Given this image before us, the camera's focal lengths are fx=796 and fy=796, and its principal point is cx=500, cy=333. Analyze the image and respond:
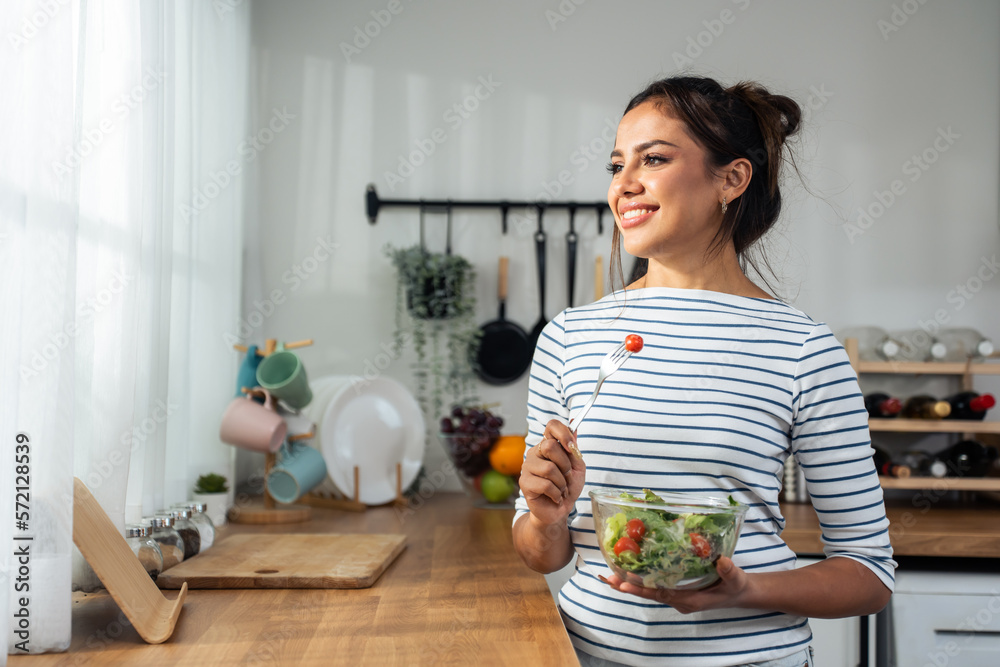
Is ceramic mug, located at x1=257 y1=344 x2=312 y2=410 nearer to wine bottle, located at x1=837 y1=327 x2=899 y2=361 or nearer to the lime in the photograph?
the lime

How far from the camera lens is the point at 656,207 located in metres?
0.86

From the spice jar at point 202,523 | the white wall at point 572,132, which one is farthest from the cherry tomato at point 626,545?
the white wall at point 572,132

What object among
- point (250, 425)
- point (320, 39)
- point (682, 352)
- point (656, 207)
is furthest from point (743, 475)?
point (320, 39)

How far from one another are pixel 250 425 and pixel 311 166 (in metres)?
0.76

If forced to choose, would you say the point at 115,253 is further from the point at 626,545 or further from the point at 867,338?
the point at 867,338

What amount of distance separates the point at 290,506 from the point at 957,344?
1.62 meters

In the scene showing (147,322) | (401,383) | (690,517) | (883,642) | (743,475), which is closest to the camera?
(690,517)

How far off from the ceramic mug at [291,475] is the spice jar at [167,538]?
0.54 metres

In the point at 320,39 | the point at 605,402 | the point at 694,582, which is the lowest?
the point at 694,582

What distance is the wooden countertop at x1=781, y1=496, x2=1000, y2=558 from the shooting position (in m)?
1.49

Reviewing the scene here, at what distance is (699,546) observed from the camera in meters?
0.66

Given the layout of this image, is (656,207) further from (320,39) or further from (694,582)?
(320,39)

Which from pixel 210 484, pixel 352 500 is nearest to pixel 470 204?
pixel 352 500

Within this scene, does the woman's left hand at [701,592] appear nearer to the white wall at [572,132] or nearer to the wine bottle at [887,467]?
the wine bottle at [887,467]
